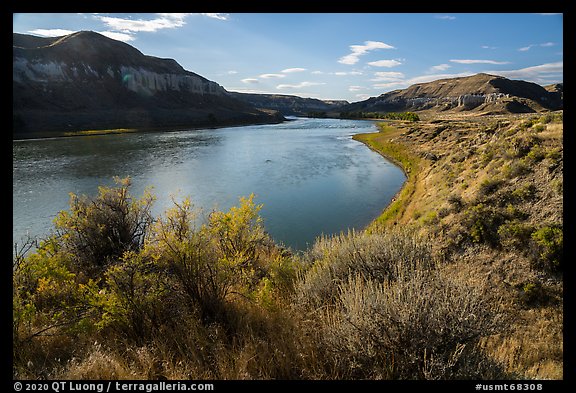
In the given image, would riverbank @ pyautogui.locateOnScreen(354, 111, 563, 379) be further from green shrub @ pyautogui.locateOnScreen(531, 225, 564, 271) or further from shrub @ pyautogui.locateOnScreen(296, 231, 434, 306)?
shrub @ pyautogui.locateOnScreen(296, 231, 434, 306)

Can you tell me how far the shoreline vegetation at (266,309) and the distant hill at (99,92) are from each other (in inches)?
2873

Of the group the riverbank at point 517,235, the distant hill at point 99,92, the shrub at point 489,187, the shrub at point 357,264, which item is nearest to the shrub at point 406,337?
the riverbank at point 517,235

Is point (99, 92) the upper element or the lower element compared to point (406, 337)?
upper

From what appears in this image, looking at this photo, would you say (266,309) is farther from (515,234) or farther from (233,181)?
(233,181)

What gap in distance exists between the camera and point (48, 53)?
340 ft

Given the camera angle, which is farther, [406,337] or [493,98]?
[493,98]

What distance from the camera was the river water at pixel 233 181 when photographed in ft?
58.3

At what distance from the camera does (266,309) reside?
4.78 meters

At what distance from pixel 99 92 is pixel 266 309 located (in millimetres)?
125560

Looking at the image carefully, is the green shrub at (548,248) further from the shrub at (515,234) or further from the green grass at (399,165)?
the green grass at (399,165)

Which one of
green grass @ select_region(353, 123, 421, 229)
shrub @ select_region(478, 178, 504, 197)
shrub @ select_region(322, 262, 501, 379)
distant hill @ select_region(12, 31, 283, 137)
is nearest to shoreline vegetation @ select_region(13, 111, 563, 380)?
shrub @ select_region(322, 262, 501, 379)

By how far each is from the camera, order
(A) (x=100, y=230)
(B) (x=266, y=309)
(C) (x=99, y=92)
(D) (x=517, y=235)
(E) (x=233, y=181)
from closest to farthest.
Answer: (B) (x=266, y=309), (A) (x=100, y=230), (D) (x=517, y=235), (E) (x=233, y=181), (C) (x=99, y=92)

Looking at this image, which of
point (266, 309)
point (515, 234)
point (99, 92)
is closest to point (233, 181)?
point (515, 234)
